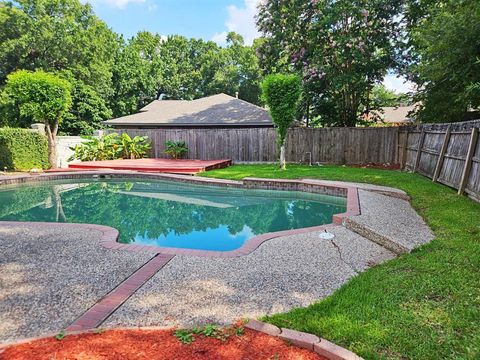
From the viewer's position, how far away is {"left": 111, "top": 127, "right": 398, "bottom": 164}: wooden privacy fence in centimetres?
1520

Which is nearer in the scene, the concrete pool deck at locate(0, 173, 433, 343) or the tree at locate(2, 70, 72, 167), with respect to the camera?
the concrete pool deck at locate(0, 173, 433, 343)

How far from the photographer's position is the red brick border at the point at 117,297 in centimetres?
285

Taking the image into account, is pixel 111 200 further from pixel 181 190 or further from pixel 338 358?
pixel 338 358

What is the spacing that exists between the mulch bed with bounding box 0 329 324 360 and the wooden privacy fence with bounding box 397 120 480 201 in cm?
617

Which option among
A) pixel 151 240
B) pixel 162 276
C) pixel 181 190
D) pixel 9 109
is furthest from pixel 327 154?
pixel 9 109

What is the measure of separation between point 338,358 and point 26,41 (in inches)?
1114

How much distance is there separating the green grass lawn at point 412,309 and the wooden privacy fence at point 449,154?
3.04m

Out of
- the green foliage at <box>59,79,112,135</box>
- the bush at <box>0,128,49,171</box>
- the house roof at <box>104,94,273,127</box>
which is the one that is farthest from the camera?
the green foliage at <box>59,79,112,135</box>

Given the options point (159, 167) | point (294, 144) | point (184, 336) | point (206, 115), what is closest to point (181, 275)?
point (184, 336)

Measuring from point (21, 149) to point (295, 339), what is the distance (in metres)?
15.6

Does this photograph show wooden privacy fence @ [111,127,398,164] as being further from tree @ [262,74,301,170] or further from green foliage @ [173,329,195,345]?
green foliage @ [173,329,195,345]

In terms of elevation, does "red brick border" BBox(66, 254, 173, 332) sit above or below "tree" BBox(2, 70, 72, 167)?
below

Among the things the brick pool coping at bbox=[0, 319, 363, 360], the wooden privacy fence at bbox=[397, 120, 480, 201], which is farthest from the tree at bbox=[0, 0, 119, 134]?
the brick pool coping at bbox=[0, 319, 363, 360]

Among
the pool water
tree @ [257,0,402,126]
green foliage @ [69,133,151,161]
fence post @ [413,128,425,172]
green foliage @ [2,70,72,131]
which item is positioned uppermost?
tree @ [257,0,402,126]
